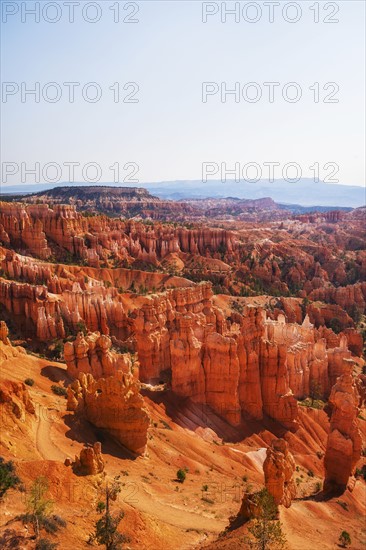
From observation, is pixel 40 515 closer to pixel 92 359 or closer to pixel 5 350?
pixel 5 350

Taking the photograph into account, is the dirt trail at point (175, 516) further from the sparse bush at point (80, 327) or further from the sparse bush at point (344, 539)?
the sparse bush at point (80, 327)

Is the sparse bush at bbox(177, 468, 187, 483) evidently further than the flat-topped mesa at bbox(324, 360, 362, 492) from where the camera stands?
No

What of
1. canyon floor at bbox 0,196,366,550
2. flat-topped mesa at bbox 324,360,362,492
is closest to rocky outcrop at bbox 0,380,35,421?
canyon floor at bbox 0,196,366,550

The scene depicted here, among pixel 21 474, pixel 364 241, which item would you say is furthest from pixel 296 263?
pixel 21 474

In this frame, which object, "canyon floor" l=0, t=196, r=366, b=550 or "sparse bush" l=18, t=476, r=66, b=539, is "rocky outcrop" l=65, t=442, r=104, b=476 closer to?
"canyon floor" l=0, t=196, r=366, b=550

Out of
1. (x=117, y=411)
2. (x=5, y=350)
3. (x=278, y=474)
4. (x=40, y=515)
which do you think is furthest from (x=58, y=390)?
(x=40, y=515)

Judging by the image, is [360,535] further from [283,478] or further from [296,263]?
[296,263]

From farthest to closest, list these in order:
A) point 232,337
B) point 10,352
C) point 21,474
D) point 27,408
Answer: point 232,337
point 10,352
point 27,408
point 21,474
